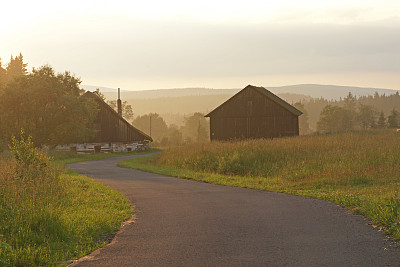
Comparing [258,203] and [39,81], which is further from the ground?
[39,81]

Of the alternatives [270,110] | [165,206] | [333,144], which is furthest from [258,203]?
[270,110]

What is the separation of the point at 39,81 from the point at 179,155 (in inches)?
858

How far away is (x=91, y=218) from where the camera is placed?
1020 cm

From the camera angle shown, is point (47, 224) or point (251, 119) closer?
point (47, 224)

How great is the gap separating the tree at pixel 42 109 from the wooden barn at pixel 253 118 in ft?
54.3

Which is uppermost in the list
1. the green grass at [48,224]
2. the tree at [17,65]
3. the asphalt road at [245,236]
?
the tree at [17,65]

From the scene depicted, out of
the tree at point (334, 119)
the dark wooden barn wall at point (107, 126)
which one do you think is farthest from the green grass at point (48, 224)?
the tree at point (334, 119)

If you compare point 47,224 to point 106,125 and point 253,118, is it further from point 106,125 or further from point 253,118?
point 106,125

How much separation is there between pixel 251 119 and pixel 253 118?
28cm

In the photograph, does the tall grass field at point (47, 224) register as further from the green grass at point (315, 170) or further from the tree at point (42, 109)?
the tree at point (42, 109)

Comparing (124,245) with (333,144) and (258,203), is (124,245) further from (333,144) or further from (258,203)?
(333,144)

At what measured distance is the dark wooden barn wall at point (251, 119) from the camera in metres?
53.2

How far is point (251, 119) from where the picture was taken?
54156 mm

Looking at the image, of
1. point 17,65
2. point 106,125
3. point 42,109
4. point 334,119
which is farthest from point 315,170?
point 334,119
